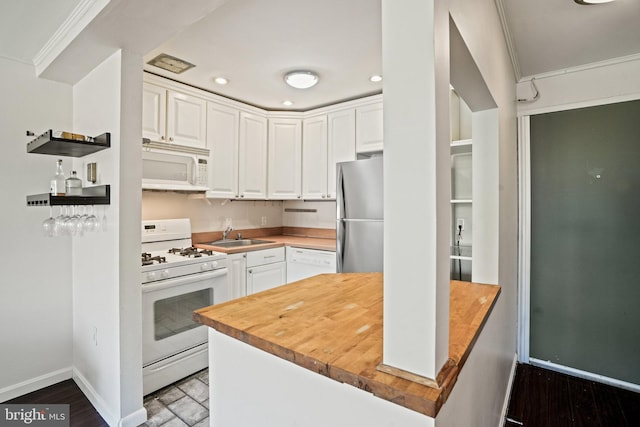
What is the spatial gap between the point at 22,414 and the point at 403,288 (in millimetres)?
2615

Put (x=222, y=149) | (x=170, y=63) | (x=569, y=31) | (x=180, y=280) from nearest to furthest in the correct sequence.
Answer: (x=569, y=31), (x=180, y=280), (x=170, y=63), (x=222, y=149)

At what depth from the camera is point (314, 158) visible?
3611mm

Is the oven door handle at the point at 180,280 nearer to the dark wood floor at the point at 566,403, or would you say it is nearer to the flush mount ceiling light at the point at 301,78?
the flush mount ceiling light at the point at 301,78

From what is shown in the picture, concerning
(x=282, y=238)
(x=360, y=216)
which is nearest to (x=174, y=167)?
(x=282, y=238)

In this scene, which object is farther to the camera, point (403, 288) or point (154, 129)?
point (154, 129)

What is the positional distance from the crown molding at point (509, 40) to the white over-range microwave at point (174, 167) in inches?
98.0

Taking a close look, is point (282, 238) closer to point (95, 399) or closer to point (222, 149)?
point (222, 149)

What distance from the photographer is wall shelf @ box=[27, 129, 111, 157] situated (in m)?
1.74

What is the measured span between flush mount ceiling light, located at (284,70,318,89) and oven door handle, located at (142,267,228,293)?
5.58 ft

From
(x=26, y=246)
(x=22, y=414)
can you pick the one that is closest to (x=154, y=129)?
(x=26, y=246)

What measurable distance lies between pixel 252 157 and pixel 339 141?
0.97 m

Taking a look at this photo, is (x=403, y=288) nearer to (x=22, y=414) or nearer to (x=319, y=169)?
(x=22, y=414)

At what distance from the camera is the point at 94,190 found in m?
1.93

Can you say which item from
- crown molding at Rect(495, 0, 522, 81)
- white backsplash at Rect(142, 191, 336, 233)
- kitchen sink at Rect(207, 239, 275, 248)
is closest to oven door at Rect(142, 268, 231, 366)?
kitchen sink at Rect(207, 239, 275, 248)
